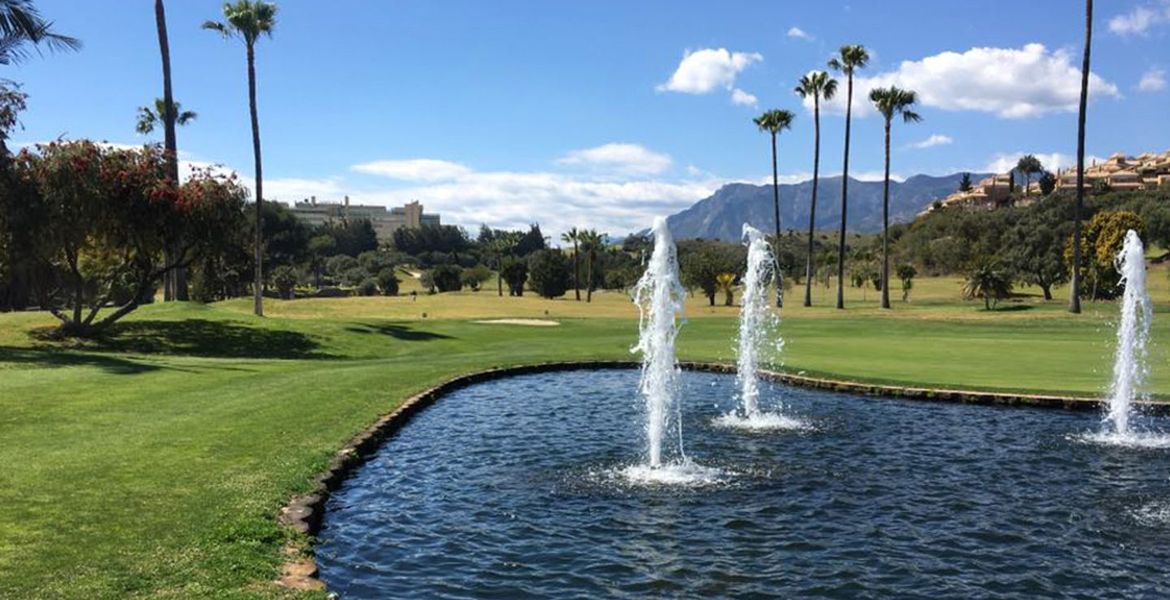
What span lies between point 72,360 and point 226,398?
9.66m

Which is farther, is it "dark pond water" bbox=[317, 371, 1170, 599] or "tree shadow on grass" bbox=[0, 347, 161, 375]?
"tree shadow on grass" bbox=[0, 347, 161, 375]

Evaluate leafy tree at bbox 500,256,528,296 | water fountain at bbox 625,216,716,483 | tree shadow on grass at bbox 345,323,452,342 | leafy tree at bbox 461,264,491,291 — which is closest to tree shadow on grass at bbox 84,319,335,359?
tree shadow on grass at bbox 345,323,452,342

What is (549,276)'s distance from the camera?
116 meters

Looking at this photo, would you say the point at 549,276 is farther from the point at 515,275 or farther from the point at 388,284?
the point at 388,284

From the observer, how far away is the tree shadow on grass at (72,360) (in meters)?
24.6

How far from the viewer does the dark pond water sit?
10.0 m

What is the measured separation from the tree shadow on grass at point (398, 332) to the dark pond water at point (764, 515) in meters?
23.2

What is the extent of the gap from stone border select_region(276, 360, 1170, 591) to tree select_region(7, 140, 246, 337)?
18816 millimetres

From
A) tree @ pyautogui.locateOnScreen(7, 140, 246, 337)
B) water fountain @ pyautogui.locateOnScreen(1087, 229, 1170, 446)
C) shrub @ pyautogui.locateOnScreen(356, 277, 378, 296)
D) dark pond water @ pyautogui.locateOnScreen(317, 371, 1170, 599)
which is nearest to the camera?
dark pond water @ pyautogui.locateOnScreen(317, 371, 1170, 599)

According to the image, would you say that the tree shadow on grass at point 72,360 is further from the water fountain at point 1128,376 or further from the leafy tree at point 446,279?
the leafy tree at point 446,279

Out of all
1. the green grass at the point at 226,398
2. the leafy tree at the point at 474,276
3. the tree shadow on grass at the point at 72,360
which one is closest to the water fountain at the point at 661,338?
the green grass at the point at 226,398

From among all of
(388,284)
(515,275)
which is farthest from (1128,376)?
(388,284)

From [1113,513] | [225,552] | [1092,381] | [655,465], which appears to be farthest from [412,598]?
[1092,381]

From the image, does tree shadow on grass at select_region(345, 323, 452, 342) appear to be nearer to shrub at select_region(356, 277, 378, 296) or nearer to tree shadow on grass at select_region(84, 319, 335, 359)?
tree shadow on grass at select_region(84, 319, 335, 359)
